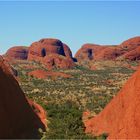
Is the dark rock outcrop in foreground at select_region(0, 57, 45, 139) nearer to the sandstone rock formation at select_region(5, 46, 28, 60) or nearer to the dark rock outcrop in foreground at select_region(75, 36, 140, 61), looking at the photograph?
the dark rock outcrop in foreground at select_region(75, 36, 140, 61)

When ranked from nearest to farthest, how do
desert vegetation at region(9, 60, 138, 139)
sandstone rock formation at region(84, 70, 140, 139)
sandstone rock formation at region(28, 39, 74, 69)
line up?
sandstone rock formation at region(84, 70, 140, 139), desert vegetation at region(9, 60, 138, 139), sandstone rock formation at region(28, 39, 74, 69)

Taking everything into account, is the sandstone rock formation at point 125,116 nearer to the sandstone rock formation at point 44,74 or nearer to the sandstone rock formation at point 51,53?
the sandstone rock formation at point 44,74

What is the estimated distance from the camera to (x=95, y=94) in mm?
76750

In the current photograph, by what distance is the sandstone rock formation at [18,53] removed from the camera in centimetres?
16525

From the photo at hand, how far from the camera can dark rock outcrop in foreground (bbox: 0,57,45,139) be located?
29.0 m

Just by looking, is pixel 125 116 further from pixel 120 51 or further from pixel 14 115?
pixel 120 51

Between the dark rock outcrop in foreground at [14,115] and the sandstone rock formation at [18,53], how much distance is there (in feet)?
421

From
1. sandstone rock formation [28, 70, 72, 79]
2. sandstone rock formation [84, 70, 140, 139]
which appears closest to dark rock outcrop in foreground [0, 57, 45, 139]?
sandstone rock formation [84, 70, 140, 139]

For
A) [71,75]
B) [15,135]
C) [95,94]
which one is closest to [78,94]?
[95,94]

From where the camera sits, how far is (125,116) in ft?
102

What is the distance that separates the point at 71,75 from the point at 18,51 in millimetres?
57376

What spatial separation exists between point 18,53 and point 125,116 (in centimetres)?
13854

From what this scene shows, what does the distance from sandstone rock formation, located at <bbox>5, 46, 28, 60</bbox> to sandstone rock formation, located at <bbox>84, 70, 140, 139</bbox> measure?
417 ft

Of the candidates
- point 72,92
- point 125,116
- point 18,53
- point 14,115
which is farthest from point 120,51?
point 14,115
